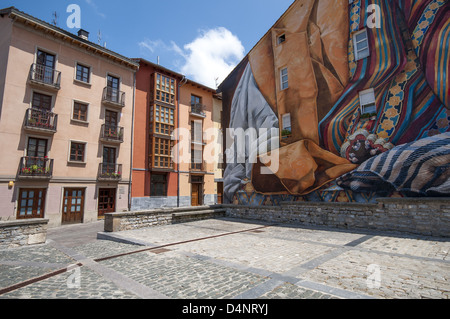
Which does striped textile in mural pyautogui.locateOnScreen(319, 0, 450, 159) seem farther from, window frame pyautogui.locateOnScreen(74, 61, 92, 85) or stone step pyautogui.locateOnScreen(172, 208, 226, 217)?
window frame pyautogui.locateOnScreen(74, 61, 92, 85)

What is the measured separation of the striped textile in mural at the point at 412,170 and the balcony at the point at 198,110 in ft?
60.2

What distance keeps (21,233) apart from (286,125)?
1318 centimetres

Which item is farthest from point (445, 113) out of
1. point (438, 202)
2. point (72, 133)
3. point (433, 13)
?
point (72, 133)

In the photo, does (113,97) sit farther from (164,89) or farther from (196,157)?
(196,157)

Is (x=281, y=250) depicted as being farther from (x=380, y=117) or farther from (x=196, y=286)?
(x=380, y=117)

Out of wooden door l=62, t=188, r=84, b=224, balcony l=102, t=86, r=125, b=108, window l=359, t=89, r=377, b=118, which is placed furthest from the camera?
balcony l=102, t=86, r=125, b=108

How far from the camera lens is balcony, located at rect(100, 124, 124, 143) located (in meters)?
19.0

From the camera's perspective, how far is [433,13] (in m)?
9.50

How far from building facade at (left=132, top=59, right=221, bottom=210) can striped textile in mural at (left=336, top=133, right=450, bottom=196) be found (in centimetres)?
1679

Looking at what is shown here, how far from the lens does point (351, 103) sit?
1136 cm

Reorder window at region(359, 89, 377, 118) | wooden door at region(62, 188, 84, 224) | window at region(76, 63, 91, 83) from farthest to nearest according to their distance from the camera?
window at region(76, 63, 91, 83)
wooden door at region(62, 188, 84, 224)
window at region(359, 89, 377, 118)

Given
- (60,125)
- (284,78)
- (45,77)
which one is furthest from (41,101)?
(284,78)

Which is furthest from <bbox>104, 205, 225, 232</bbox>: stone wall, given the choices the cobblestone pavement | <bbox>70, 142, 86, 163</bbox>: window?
<bbox>70, 142, 86, 163</bbox>: window
